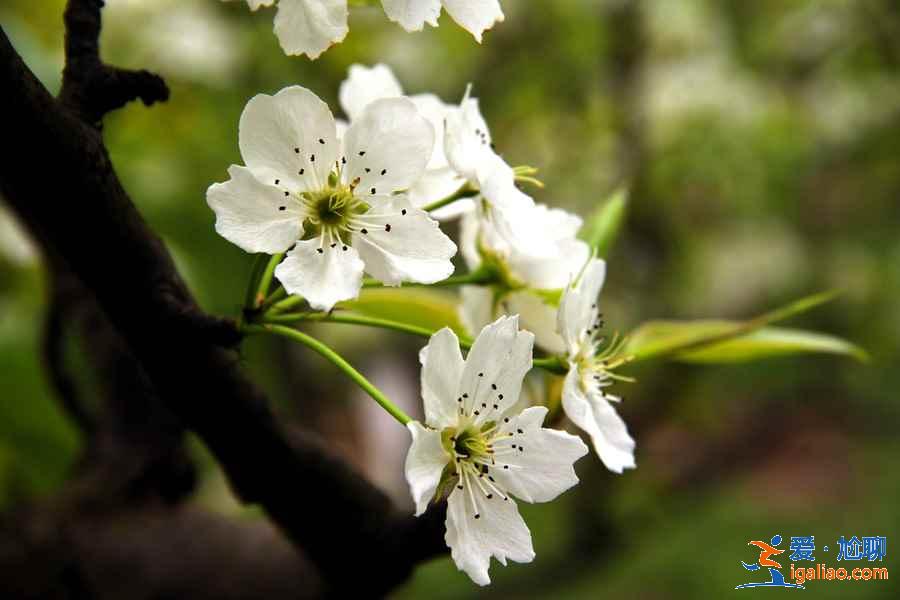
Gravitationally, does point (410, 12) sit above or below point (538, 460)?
above

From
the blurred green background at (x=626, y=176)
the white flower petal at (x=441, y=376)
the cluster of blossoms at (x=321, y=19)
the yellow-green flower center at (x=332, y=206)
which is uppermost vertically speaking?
the blurred green background at (x=626, y=176)

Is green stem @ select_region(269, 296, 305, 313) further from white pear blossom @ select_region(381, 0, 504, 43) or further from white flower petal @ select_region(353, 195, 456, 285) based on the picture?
white pear blossom @ select_region(381, 0, 504, 43)

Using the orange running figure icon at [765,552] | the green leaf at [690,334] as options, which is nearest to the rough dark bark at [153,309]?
the green leaf at [690,334]

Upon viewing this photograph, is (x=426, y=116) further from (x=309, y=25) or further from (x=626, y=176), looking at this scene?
(x=626, y=176)

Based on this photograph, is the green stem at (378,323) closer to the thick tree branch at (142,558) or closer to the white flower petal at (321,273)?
the white flower petal at (321,273)

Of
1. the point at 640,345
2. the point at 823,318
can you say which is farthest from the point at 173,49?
the point at 823,318

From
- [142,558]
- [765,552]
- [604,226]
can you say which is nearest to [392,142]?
[604,226]

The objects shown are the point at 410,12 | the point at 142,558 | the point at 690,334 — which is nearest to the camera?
the point at 410,12

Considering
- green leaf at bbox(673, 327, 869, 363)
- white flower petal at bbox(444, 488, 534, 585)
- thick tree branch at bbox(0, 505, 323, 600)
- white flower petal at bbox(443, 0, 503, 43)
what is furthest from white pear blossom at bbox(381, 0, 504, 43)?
thick tree branch at bbox(0, 505, 323, 600)
